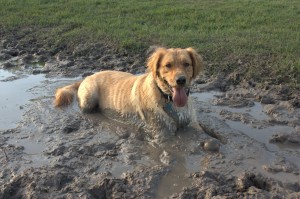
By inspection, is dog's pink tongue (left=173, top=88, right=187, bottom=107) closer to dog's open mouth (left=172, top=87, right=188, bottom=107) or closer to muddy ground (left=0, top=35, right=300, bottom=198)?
dog's open mouth (left=172, top=87, right=188, bottom=107)

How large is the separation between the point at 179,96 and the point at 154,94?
0.53m

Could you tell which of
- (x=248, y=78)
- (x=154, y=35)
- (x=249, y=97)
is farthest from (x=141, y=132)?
(x=154, y=35)

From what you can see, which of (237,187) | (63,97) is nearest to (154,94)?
(63,97)

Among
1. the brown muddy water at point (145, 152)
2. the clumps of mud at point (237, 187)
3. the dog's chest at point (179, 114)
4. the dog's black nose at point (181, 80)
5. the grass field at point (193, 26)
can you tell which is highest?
the dog's black nose at point (181, 80)

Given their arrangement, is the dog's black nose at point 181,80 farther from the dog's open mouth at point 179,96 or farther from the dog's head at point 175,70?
the dog's open mouth at point 179,96

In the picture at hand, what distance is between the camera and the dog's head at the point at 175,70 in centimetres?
596

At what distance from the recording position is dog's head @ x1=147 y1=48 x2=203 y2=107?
235 inches

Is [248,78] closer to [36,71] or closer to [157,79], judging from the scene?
[157,79]

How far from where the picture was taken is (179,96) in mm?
6066

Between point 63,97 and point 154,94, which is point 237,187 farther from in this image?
point 63,97

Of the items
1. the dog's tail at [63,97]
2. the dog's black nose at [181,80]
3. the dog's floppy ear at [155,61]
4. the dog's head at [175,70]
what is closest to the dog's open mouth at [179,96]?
the dog's head at [175,70]

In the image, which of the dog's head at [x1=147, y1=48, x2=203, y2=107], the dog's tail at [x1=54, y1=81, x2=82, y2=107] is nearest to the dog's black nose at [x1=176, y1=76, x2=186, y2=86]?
the dog's head at [x1=147, y1=48, x2=203, y2=107]

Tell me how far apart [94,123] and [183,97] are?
1.67 m

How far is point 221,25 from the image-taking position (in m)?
11.3
